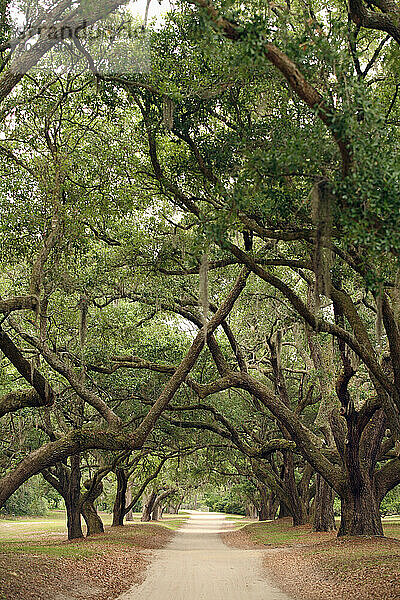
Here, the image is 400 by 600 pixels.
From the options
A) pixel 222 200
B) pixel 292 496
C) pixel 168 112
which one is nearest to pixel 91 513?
pixel 292 496

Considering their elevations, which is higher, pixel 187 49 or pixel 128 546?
pixel 187 49

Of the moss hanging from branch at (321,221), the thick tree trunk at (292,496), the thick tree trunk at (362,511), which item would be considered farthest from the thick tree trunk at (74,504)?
the moss hanging from branch at (321,221)

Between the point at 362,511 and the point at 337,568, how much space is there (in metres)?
4.52

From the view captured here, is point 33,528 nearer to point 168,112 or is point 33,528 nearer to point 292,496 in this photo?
point 292,496

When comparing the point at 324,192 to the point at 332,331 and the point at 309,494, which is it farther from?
the point at 309,494

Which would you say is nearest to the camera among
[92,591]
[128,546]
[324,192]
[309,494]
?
[324,192]

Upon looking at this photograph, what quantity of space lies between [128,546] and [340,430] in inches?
280

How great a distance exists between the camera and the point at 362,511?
1527 centimetres

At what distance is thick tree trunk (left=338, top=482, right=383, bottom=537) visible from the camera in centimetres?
1523

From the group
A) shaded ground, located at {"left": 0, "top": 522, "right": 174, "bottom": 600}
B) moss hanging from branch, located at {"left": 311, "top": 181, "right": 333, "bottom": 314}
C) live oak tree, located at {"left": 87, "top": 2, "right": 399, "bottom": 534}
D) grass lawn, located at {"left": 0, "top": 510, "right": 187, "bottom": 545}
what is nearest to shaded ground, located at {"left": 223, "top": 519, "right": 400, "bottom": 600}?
live oak tree, located at {"left": 87, "top": 2, "right": 399, "bottom": 534}

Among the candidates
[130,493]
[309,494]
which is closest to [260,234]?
[309,494]

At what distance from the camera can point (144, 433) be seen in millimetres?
11820

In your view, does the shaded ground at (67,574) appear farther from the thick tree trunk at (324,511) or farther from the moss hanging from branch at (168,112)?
the thick tree trunk at (324,511)

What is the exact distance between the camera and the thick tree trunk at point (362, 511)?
15227mm
